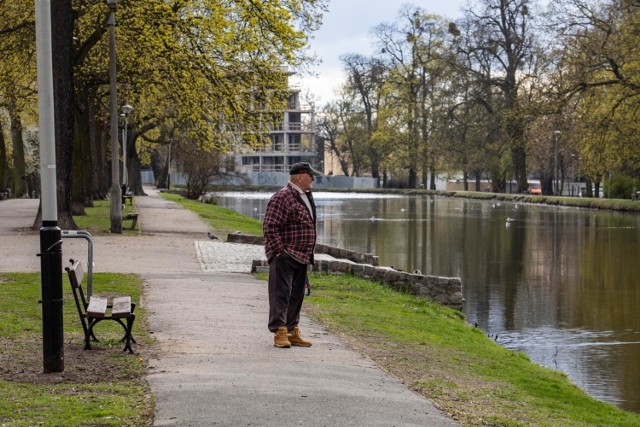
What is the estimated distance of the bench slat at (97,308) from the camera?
36.3 feet

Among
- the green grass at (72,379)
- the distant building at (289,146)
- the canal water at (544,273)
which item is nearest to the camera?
the green grass at (72,379)

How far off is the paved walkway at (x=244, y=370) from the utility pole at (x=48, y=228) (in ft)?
3.01

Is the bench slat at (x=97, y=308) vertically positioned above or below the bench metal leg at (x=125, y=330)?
above

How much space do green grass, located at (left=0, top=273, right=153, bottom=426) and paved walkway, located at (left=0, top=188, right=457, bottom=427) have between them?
20cm

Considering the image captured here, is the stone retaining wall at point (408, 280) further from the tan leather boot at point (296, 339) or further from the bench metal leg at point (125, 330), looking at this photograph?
the bench metal leg at point (125, 330)

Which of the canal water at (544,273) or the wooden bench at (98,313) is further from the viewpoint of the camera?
the canal water at (544,273)

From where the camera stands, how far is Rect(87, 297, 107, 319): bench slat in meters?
11.1

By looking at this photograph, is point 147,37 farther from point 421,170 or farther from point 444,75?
point 421,170

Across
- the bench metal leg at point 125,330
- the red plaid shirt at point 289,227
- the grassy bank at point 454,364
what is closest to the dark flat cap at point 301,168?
the red plaid shirt at point 289,227

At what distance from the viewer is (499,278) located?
91.5 ft

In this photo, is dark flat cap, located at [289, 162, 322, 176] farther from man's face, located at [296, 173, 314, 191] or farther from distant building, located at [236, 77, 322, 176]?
distant building, located at [236, 77, 322, 176]

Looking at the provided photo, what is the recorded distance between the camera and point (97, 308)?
11.3 meters

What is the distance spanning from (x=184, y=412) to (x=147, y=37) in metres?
23.1

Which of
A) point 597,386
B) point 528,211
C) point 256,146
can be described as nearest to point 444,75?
point 528,211
